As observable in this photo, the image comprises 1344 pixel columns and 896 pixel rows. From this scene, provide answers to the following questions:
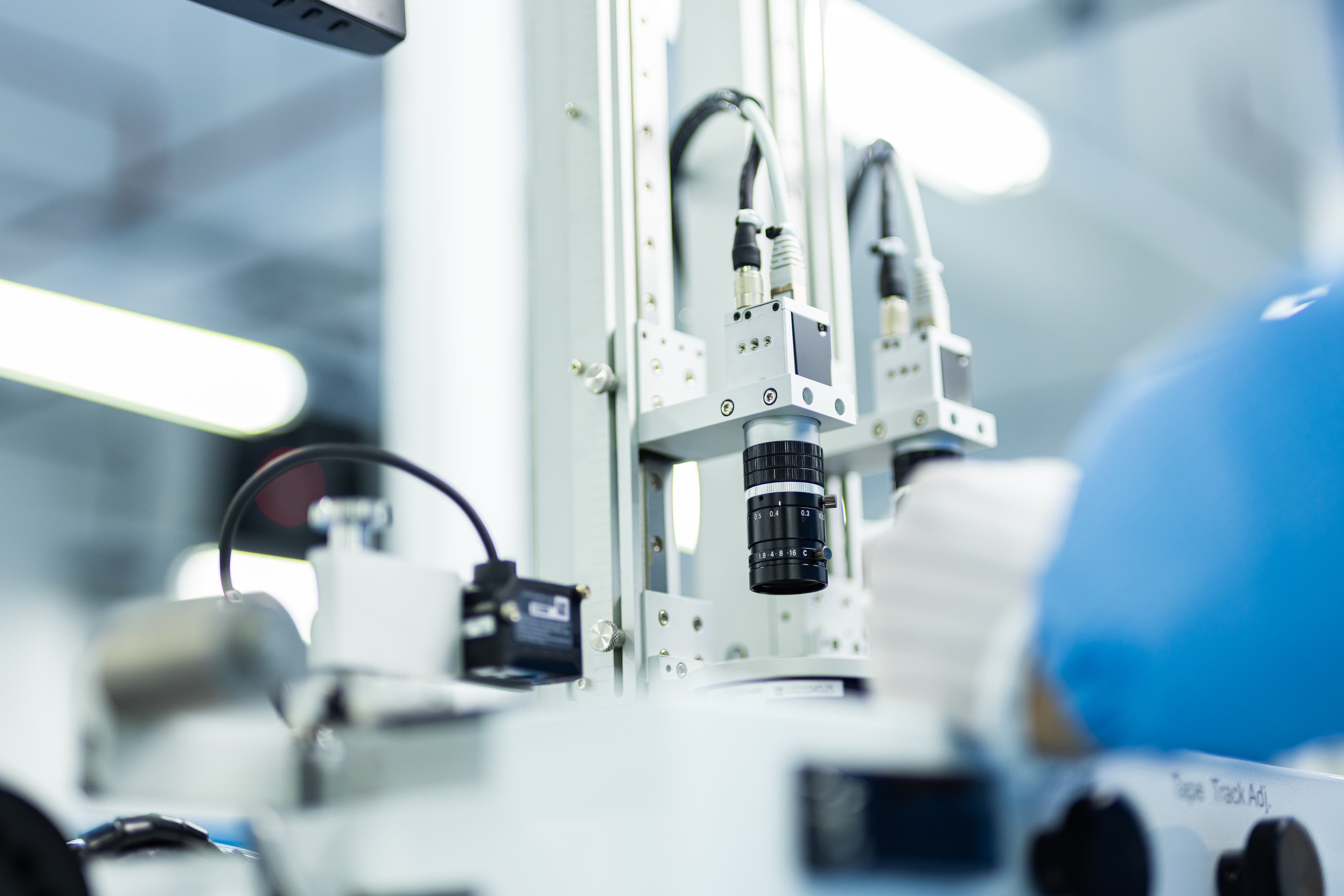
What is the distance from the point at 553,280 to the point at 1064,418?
4683 mm

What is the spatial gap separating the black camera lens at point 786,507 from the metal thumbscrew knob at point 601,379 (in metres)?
0.14

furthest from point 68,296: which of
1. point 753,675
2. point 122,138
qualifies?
point 753,675

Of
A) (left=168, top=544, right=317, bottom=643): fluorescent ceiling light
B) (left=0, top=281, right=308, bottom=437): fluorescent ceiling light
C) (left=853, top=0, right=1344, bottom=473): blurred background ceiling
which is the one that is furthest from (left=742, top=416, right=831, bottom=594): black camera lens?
(left=168, top=544, right=317, bottom=643): fluorescent ceiling light

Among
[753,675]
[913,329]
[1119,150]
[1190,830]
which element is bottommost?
[1190,830]

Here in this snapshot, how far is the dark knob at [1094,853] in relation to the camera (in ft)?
1.72

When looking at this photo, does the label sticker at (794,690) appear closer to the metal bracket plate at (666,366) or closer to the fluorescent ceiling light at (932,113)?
the metal bracket plate at (666,366)

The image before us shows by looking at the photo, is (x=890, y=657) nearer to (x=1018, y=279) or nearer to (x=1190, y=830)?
(x=1190, y=830)

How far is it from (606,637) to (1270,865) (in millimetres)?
483

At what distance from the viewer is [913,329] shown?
47.4 inches

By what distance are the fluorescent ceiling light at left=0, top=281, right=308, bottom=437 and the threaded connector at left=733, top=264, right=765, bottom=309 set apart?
3.01 metres

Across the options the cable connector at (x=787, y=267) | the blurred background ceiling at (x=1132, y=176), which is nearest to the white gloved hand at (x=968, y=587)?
the cable connector at (x=787, y=267)

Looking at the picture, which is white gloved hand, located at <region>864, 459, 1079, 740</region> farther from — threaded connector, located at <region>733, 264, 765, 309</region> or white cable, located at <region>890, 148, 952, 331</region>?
white cable, located at <region>890, 148, 952, 331</region>

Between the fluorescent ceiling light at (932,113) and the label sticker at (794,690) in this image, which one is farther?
the fluorescent ceiling light at (932,113)

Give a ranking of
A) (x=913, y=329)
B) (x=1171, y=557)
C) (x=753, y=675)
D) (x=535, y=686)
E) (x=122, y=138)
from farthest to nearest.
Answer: (x=122, y=138)
(x=913, y=329)
(x=753, y=675)
(x=535, y=686)
(x=1171, y=557)
